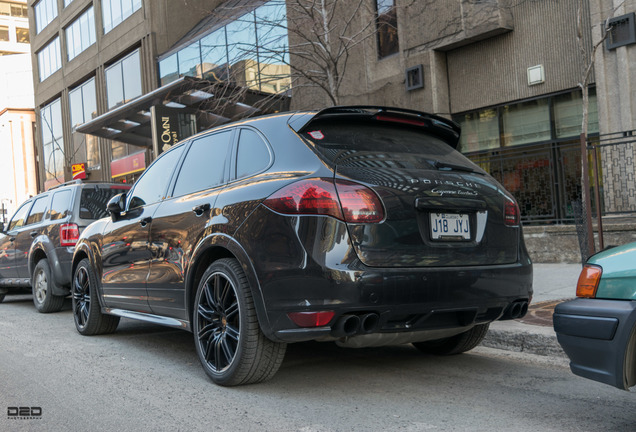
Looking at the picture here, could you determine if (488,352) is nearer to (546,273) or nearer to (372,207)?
(372,207)

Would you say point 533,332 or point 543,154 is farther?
point 543,154

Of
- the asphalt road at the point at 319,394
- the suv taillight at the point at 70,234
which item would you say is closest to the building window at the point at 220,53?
the suv taillight at the point at 70,234

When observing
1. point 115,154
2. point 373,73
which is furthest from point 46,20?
point 373,73

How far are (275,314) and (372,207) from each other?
0.87 meters

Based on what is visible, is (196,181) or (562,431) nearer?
(562,431)

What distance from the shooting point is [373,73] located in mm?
15219

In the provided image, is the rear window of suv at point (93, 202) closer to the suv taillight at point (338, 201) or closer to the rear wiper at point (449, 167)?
the suv taillight at point (338, 201)

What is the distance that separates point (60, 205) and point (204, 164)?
15.8 ft

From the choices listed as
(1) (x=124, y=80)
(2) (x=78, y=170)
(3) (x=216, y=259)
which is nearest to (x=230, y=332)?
(3) (x=216, y=259)

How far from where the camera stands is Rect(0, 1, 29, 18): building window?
73.1 metres

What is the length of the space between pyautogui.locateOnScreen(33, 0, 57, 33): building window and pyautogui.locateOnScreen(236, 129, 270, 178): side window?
3594 centimetres

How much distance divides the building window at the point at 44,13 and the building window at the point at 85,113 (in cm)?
606

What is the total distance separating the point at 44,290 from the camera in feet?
28.6

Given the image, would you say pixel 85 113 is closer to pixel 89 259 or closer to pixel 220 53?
pixel 220 53
